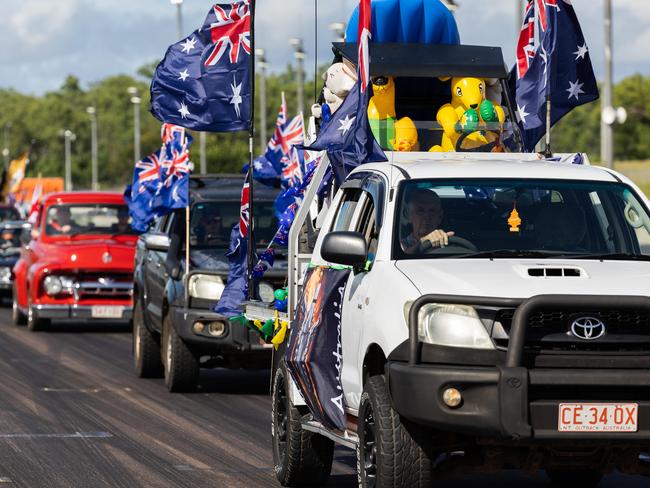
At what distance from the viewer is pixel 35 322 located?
25.9m

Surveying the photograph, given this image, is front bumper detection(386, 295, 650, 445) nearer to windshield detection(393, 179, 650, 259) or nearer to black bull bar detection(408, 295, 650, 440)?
black bull bar detection(408, 295, 650, 440)

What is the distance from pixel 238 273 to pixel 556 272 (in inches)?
220

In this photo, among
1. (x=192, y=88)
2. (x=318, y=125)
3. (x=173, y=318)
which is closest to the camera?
(x=318, y=125)

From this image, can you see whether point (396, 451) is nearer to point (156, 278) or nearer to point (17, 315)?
point (156, 278)

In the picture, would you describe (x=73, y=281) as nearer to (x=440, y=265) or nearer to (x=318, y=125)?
(x=318, y=125)

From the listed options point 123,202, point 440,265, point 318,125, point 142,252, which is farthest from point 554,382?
point 123,202

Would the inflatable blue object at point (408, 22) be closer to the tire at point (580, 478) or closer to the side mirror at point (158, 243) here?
the side mirror at point (158, 243)

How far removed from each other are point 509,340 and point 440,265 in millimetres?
874

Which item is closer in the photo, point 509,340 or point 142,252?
point 509,340

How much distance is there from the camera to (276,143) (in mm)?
24281

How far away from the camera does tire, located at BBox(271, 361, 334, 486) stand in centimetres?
1080

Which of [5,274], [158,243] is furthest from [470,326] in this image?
[5,274]

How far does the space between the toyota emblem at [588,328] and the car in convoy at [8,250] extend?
24553mm

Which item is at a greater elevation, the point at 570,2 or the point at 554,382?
the point at 570,2
